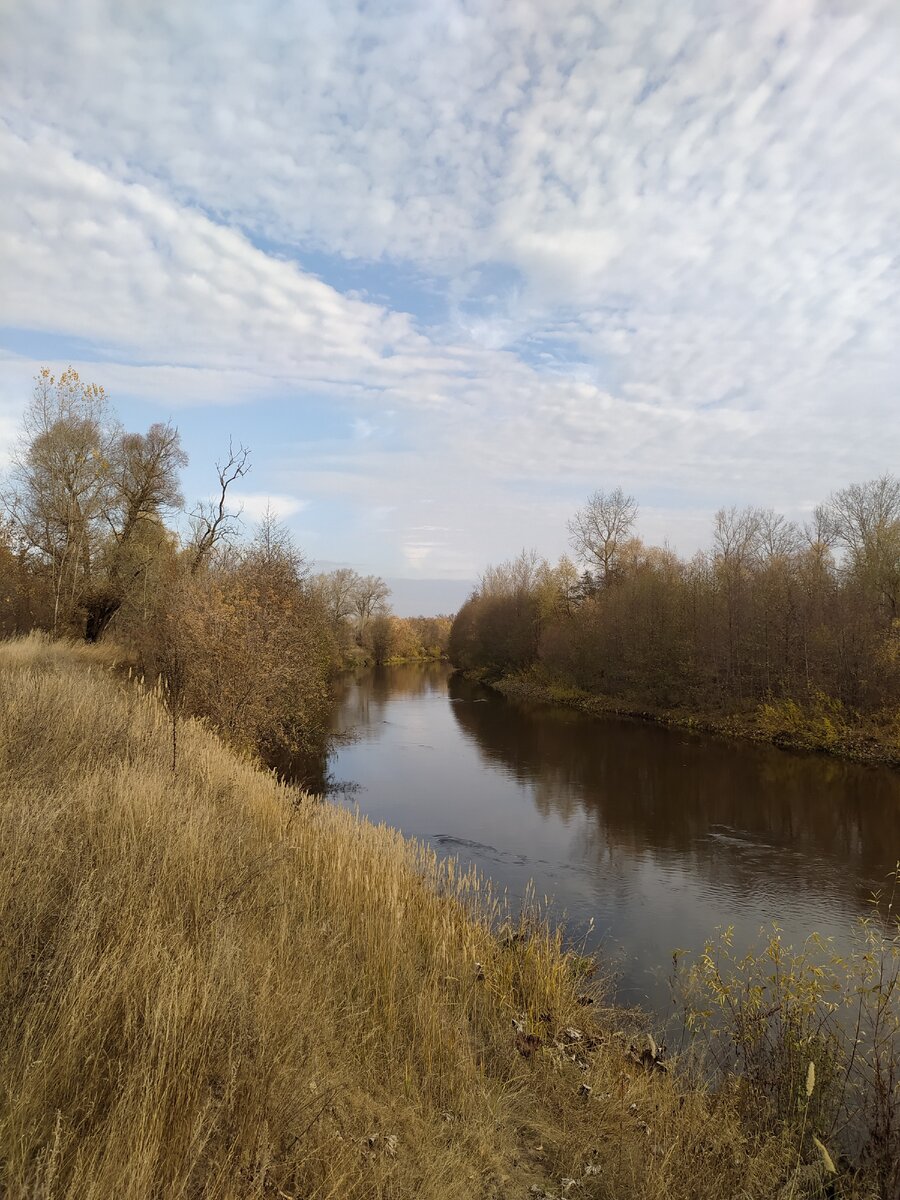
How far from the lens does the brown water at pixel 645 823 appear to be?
873 cm

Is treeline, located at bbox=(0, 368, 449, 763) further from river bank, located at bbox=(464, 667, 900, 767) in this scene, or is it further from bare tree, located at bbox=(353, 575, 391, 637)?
bare tree, located at bbox=(353, 575, 391, 637)

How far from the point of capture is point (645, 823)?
13281 millimetres

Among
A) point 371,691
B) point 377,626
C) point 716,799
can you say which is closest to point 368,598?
point 377,626

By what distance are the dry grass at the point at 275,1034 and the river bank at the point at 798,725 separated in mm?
17660

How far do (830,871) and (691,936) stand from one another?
147 inches

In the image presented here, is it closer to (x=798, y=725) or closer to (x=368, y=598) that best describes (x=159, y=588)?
(x=798, y=725)

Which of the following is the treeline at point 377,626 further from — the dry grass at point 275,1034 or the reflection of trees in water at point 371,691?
the dry grass at point 275,1034

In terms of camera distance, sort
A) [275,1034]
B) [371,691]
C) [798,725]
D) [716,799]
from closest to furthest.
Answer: [275,1034] < [716,799] < [798,725] < [371,691]

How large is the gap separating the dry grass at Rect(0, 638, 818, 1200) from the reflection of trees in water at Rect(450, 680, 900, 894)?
22.6 ft

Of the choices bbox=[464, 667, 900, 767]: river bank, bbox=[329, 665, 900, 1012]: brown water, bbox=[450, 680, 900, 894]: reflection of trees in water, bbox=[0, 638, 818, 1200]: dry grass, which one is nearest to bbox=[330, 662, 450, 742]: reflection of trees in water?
bbox=[329, 665, 900, 1012]: brown water

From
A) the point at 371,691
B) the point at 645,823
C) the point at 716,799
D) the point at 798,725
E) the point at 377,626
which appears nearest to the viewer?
the point at 645,823

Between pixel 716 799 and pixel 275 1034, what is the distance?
46.9 ft

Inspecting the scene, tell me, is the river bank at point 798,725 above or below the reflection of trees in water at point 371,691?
above

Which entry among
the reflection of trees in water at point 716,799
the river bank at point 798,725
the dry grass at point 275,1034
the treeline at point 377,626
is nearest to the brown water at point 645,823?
the reflection of trees in water at point 716,799
